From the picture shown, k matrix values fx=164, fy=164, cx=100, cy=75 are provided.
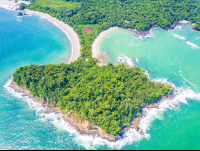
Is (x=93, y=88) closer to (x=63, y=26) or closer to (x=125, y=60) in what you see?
(x=125, y=60)

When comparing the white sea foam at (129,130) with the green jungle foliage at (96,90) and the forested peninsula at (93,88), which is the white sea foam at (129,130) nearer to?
the forested peninsula at (93,88)

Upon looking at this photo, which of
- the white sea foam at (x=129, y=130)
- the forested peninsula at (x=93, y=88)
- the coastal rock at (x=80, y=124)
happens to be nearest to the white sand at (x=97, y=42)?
the forested peninsula at (x=93, y=88)

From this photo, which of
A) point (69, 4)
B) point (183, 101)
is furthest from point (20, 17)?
point (183, 101)

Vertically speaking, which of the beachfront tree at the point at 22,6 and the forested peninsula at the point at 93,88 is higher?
the beachfront tree at the point at 22,6

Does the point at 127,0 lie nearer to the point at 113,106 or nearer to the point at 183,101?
the point at 183,101

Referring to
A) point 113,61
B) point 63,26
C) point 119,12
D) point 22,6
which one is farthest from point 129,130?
point 22,6

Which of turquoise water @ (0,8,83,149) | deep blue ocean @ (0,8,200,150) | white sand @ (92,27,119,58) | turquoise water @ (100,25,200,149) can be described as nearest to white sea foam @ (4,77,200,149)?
deep blue ocean @ (0,8,200,150)

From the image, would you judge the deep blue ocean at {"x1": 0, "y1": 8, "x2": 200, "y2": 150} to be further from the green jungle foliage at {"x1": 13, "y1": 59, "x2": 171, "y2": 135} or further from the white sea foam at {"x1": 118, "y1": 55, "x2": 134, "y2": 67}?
the green jungle foliage at {"x1": 13, "y1": 59, "x2": 171, "y2": 135}
